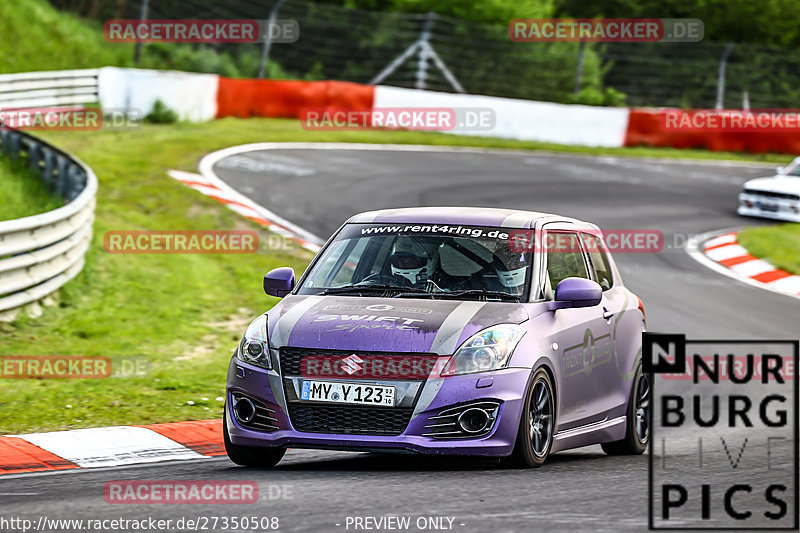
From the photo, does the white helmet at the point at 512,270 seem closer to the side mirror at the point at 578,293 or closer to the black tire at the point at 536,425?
the side mirror at the point at 578,293

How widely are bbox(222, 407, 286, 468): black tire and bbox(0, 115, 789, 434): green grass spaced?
2042 millimetres

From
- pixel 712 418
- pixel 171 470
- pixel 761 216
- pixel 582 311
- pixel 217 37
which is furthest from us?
pixel 217 37

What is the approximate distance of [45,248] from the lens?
12.6 meters

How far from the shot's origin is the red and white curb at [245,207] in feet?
55.4

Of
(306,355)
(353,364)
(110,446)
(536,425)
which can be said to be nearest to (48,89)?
(110,446)

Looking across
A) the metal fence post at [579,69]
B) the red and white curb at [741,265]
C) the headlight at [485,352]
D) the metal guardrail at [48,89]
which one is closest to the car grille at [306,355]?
the headlight at [485,352]

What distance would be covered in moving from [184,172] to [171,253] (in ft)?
15.7

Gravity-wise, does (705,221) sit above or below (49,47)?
below

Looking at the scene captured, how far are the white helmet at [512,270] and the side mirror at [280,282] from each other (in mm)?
1270

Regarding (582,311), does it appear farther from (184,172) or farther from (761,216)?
(761,216)

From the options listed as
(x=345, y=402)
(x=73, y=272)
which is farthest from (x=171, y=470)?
(x=73, y=272)

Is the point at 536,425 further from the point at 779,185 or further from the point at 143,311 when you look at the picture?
the point at 779,185

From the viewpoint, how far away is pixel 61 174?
53.6 ft

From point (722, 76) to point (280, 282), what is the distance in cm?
2592
